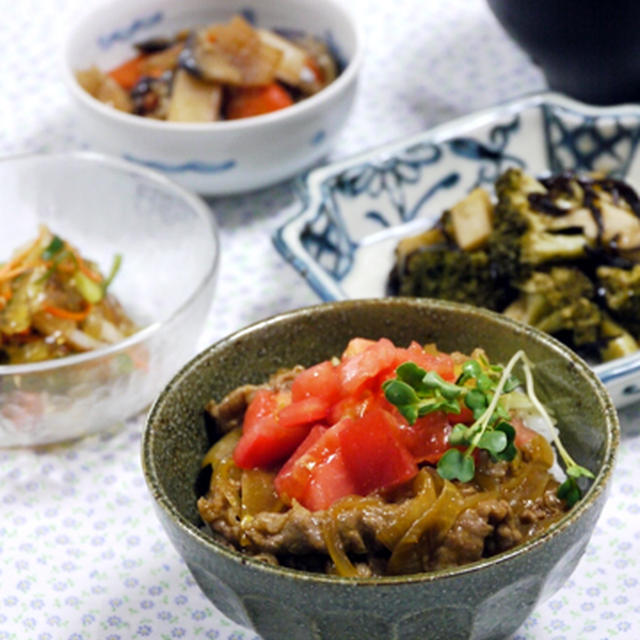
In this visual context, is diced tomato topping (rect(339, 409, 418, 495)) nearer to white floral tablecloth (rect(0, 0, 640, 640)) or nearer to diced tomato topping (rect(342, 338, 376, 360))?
diced tomato topping (rect(342, 338, 376, 360))

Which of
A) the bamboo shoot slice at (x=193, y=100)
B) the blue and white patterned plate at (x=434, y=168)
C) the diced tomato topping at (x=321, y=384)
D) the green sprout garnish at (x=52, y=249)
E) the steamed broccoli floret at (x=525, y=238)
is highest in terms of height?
the diced tomato topping at (x=321, y=384)

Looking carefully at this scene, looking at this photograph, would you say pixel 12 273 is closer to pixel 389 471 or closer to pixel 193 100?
pixel 193 100

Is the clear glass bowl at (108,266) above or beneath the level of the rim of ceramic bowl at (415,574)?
beneath

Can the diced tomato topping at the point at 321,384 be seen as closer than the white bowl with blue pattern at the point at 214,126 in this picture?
Yes

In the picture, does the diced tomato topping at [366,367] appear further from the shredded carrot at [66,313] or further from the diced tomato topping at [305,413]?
the shredded carrot at [66,313]

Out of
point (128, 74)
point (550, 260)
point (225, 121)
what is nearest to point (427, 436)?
point (550, 260)

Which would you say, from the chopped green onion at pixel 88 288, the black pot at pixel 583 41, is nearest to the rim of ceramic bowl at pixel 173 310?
the chopped green onion at pixel 88 288
